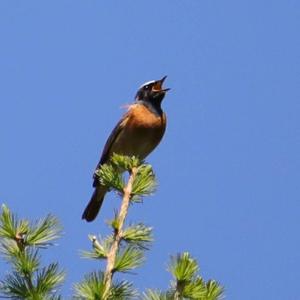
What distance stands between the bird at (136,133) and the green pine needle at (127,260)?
4842 mm

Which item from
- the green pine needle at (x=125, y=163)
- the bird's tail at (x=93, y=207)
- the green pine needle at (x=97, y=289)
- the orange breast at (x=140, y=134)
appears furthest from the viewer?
the bird's tail at (x=93, y=207)

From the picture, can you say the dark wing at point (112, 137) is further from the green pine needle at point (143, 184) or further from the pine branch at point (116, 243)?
the pine branch at point (116, 243)

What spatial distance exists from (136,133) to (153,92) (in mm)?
748

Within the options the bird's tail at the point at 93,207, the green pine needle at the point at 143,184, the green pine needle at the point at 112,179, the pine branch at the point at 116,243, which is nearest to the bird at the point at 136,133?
the bird's tail at the point at 93,207

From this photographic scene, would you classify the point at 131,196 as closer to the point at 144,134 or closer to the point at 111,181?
the point at 111,181

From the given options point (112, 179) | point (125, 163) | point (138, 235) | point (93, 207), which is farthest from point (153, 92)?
point (138, 235)

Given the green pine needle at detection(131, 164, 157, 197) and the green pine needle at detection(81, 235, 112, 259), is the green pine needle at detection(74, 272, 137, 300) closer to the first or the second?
the green pine needle at detection(81, 235, 112, 259)

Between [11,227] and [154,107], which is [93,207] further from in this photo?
[11,227]

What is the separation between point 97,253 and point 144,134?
16.4 feet

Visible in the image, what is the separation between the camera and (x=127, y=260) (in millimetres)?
3566

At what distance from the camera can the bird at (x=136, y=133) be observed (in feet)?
28.3

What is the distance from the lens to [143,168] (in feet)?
15.5

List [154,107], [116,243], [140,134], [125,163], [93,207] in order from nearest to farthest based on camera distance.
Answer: [116,243], [125,163], [140,134], [93,207], [154,107]

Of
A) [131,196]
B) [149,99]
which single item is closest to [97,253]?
[131,196]
